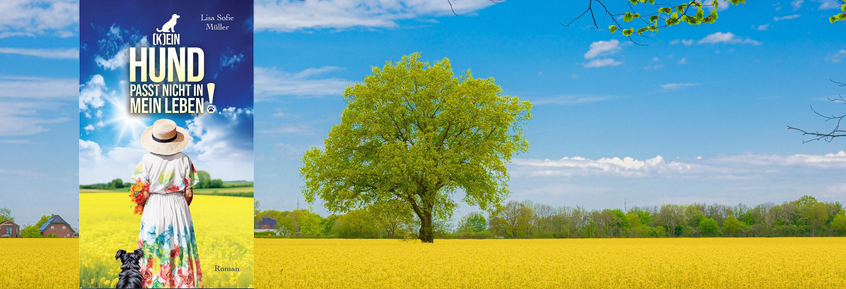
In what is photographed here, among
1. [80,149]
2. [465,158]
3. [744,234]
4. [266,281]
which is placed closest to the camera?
[80,149]

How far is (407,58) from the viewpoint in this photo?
2783 centimetres

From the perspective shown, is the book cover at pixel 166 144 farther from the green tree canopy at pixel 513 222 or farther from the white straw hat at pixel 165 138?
the green tree canopy at pixel 513 222

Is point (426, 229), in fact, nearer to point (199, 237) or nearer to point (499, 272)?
point (499, 272)

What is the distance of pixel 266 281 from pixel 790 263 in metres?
16.1

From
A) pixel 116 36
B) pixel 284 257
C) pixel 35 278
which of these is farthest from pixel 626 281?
pixel 35 278

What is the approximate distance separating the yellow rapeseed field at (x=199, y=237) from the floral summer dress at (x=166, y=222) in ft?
0.63

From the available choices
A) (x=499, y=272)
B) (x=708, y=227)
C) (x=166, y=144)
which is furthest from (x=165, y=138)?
(x=708, y=227)

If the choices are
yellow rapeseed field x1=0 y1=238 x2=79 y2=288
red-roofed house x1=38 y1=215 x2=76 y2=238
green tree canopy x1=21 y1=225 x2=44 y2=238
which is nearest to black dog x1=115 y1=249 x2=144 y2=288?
yellow rapeseed field x1=0 y1=238 x2=79 y2=288

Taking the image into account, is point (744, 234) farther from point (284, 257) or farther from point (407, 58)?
point (284, 257)

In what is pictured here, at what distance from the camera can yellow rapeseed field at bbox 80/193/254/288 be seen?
909 cm

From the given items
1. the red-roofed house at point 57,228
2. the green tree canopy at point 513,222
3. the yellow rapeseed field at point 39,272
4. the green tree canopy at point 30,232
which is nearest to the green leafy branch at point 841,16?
the yellow rapeseed field at point 39,272

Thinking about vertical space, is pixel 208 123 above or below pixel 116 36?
below

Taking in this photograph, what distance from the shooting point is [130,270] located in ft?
30.2

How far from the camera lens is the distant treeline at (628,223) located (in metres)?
42.9
